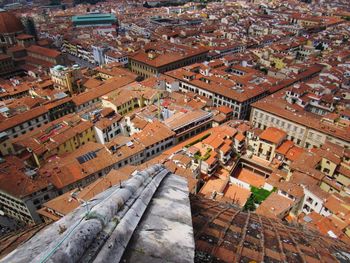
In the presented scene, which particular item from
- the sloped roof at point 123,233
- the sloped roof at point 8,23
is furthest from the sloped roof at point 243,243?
the sloped roof at point 8,23

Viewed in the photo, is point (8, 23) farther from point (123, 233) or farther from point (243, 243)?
point (243, 243)

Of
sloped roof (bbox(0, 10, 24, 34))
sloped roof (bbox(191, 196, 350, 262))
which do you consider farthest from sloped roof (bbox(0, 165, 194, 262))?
sloped roof (bbox(0, 10, 24, 34))

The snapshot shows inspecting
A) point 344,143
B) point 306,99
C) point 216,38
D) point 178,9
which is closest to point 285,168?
point 344,143

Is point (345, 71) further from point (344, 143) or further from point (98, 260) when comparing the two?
point (98, 260)

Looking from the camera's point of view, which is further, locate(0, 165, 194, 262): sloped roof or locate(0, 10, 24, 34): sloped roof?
locate(0, 10, 24, 34): sloped roof

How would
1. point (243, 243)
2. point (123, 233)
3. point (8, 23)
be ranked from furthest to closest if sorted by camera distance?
1. point (8, 23)
2. point (243, 243)
3. point (123, 233)

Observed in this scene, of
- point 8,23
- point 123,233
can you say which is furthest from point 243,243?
point 8,23

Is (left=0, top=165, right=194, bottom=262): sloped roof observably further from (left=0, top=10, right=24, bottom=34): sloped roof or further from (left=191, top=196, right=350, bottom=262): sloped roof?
(left=0, top=10, right=24, bottom=34): sloped roof

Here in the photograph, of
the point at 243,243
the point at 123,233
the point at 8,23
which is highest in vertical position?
the point at 123,233

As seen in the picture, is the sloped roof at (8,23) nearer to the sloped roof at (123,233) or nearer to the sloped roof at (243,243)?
the sloped roof at (243,243)

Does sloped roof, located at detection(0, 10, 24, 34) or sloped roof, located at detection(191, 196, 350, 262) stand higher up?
sloped roof, located at detection(191, 196, 350, 262)

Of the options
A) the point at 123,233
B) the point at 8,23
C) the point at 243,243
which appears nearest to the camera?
the point at 123,233
